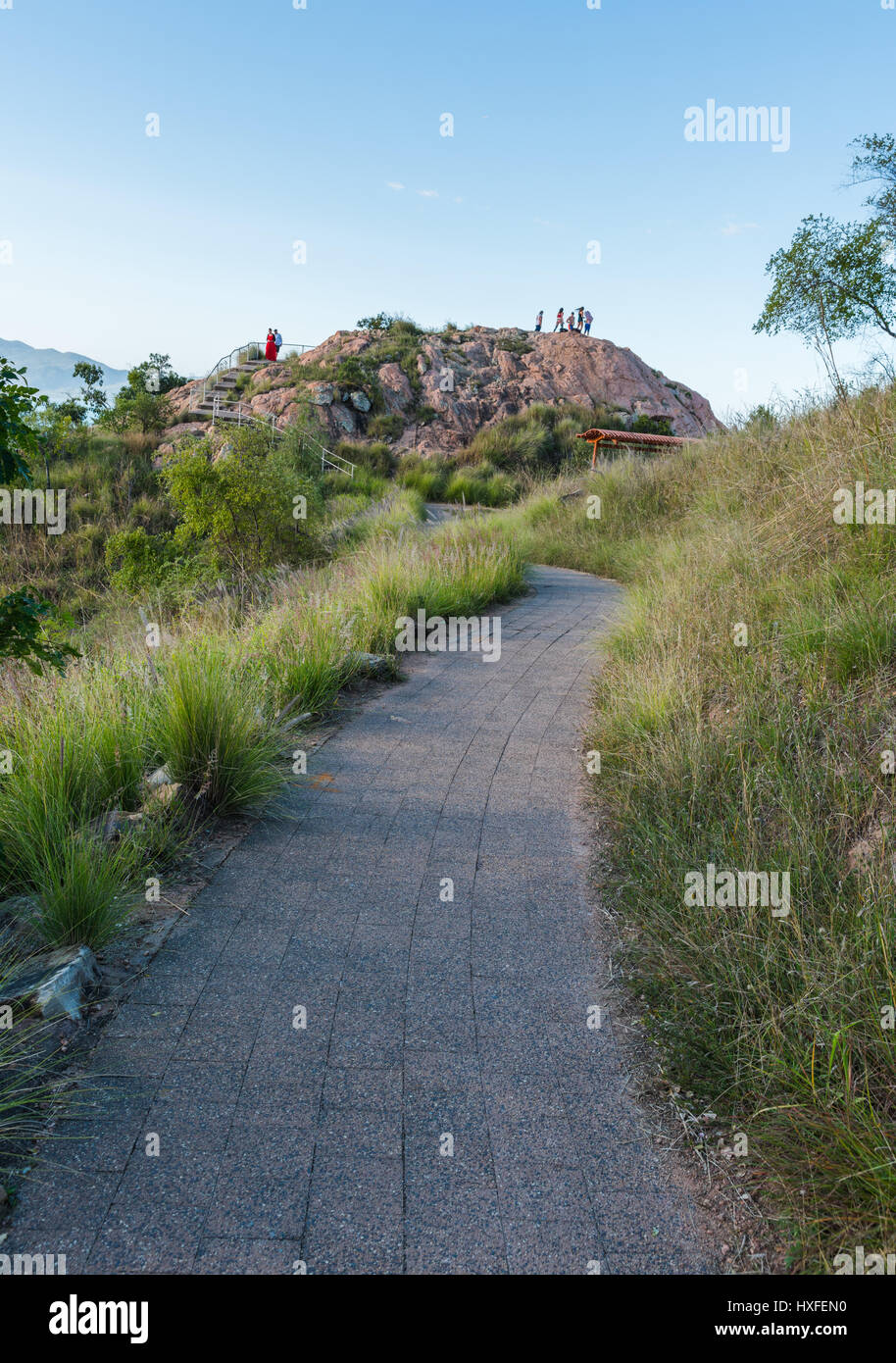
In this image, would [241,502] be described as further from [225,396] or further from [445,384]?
[445,384]

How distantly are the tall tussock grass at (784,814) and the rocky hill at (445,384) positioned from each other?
971 inches

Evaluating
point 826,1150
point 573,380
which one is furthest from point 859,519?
point 573,380

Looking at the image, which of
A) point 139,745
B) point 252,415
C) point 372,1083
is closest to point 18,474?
point 139,745

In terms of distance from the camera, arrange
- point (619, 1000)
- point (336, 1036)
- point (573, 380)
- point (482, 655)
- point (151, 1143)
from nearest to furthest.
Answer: point (151, 1143)
point (336, 1036)
point (619, 1000)
point (482, 655)
point (573, 380)

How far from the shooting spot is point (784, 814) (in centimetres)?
361

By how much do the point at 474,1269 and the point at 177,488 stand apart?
12.9 metres

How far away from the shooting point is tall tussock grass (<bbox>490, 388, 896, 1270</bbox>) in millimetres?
2229

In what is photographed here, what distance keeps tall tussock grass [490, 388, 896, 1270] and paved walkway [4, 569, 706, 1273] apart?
305 mm

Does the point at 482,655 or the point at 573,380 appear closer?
the point at 482,655

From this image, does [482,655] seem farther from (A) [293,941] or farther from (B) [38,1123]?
(B) [38,1123]

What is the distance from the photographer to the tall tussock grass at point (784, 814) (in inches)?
87.7

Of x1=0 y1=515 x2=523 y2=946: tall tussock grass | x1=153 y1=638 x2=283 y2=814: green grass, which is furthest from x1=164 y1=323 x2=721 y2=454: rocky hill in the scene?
x1=153 y1=638 x2=283 y2=814: green grass

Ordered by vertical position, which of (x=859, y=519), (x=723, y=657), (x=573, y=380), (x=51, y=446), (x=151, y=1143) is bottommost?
(x=151, y=1143)
